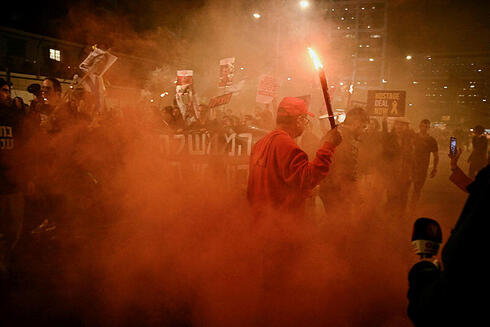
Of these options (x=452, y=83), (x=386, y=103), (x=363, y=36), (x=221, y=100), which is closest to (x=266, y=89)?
(x=221, y=100)

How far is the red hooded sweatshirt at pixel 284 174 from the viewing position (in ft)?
8.24

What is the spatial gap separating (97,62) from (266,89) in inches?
198

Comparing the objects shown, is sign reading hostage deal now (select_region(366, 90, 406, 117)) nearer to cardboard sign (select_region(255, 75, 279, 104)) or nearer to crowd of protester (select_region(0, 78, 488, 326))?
crowd of protester (select_region(0, 78, 488, 326))

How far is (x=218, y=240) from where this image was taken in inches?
193

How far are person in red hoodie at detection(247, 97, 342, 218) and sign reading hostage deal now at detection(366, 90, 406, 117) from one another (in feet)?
26.4

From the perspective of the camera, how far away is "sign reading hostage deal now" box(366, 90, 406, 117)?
395 inches

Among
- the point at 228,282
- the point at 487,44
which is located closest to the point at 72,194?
the point at 228,282

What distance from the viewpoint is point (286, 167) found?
8.63 ft

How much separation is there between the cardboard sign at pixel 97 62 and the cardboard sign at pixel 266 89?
466cm

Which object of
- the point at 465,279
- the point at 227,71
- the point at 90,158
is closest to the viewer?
the point at 465,279

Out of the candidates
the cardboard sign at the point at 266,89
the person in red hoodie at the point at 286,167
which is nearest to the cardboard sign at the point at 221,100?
the cardboard sign at the point at 266,89

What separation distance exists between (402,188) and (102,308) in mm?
5897

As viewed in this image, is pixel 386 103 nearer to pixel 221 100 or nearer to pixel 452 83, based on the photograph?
pixel 221 100

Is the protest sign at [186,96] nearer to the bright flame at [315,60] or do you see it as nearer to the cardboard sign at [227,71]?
the cardboard sign at [227,71]
